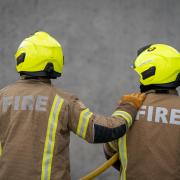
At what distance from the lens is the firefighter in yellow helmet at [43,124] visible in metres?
2.39

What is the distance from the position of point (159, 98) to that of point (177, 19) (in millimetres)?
2050

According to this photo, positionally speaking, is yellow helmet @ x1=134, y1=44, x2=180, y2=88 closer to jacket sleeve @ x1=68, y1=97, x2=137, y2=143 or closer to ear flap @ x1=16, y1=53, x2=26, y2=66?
jacket sleeve @ x1=68, y1=97, x2=137, y2=143

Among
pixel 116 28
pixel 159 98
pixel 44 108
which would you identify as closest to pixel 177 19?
pixel 116 28

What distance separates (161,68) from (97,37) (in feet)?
6.82

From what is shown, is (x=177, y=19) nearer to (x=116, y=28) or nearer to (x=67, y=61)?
(x=116, y=28)

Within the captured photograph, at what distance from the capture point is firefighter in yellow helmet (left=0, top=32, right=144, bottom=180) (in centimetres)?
239

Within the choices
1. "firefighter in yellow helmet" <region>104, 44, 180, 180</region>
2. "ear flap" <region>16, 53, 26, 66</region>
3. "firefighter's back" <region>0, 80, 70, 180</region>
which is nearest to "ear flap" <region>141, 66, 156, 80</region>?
"firefighter in yellow helmet" <region>104, 44, 180, 180</region>

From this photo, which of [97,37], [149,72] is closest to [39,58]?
[149,72]

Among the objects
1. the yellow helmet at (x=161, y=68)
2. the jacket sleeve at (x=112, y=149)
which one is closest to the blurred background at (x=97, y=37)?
the jacket sleeve at (x=112, y=149)

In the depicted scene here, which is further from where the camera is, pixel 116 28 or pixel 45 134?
pixel 116 28

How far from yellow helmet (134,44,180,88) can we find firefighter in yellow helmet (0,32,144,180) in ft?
0.38

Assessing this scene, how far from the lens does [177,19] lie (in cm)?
434

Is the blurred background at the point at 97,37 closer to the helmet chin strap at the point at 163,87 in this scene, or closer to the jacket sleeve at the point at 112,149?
the jacket sleeve at the point at 112,149

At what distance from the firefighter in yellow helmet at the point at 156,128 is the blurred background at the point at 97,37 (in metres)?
1.87
